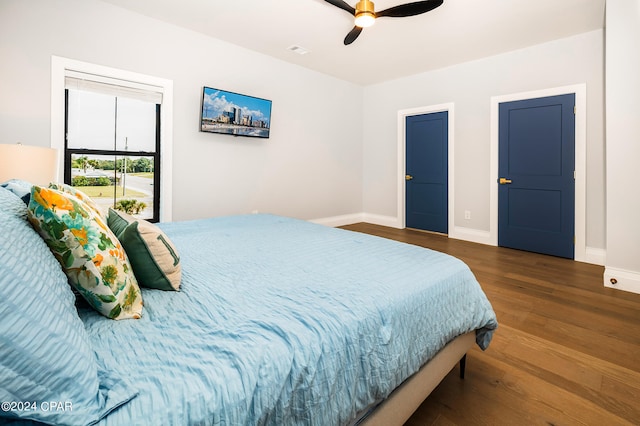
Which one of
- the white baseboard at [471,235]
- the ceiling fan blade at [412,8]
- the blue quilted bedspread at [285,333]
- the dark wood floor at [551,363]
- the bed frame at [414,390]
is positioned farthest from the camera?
the white baseboard at [471,235]

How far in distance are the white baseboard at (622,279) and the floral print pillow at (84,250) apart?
12.5 feet

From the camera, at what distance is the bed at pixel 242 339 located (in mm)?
574

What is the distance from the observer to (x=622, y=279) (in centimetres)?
286

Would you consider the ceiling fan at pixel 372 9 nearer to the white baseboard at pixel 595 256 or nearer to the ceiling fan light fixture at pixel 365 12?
the ceiling fan light fixture at pixel 365 12

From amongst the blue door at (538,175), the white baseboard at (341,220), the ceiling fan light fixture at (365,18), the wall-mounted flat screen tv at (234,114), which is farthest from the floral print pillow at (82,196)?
the blue door at (538,175)

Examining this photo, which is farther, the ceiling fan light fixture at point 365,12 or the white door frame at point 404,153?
the white door frame at point 404,153

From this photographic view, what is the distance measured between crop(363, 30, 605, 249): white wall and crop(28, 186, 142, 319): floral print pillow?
4696mm

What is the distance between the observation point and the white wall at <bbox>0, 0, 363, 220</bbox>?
2.79m

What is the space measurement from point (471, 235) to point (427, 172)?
1.25 m

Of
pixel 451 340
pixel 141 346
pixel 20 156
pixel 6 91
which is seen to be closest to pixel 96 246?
pixel 141 346

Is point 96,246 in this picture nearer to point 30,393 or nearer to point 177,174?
point 30,393

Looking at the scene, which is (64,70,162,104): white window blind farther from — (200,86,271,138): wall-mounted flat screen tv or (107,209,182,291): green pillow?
(107,209,182,291): green pillow

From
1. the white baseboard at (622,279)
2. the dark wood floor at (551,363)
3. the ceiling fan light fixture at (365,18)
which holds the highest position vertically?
the ceiling fan light fixture at (365,18)

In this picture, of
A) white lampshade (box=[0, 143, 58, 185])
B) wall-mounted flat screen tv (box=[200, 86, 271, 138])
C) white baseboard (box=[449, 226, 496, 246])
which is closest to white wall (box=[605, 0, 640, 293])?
white baseboard (box=[449, 226, 496, 246])
